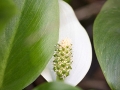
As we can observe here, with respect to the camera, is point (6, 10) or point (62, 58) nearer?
point (6, 10)

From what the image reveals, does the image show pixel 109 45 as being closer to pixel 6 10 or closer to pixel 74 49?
pixel 74 49

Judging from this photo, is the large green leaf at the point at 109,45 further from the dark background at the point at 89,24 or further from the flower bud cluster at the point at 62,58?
the dark background at the point at 89,24

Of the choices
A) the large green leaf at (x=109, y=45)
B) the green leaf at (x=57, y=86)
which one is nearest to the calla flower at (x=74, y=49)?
the large green leaf at (x=109, y=45)

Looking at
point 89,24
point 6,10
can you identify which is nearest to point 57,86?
point 6,10

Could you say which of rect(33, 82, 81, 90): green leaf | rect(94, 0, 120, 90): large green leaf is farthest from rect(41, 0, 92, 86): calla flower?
rect(33, 82, 81, 90): green leaf

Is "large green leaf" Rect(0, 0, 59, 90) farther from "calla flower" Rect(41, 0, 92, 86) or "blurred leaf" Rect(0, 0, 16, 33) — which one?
"blurred leaf" Rect(0, 0, 16, 33)

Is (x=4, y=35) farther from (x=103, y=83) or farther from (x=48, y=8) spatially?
(x=103, y=83)

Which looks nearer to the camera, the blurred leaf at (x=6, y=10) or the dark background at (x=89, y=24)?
the blurred leaf at (x=6, y=10)
